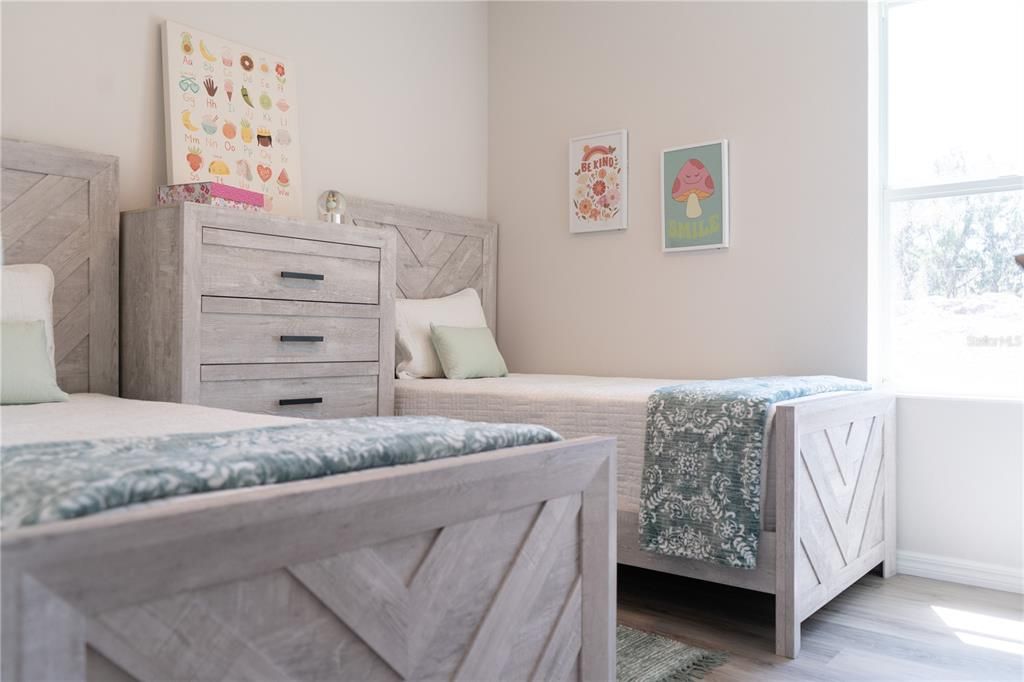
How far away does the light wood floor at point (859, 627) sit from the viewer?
6.87 feet

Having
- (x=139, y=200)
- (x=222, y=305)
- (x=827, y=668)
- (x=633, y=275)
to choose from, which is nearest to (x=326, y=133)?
(x=139, y=200)

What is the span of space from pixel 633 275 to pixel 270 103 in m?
1.63

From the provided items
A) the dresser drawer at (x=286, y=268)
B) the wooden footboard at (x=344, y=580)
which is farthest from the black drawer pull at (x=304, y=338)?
the wooden footboard at (x=344, y=580)

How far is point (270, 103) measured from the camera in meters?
3.17

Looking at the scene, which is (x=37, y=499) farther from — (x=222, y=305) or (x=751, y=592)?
(x=751, y=592)

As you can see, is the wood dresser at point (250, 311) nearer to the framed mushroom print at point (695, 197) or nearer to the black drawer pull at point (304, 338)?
the black drawer pull at point (304, 338)

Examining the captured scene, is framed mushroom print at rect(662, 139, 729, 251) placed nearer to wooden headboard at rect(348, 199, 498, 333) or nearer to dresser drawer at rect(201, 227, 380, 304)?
wooden headboard at rect(348, 199, 498, 333)

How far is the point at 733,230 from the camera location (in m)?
3.38

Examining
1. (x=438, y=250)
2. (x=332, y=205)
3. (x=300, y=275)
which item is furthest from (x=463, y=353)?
(x=300, y=275)

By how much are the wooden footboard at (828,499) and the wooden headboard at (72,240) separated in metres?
2.00

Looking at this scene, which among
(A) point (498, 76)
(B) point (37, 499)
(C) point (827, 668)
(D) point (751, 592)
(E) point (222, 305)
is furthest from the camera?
(A) point (498, 76)

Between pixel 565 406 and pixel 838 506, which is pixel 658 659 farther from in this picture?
pixel 565 406

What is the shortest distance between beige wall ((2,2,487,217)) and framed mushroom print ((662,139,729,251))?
41.3 inches

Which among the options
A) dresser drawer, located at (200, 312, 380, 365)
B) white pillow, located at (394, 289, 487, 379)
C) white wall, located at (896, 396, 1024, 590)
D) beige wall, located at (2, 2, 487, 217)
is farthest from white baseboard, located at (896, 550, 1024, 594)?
beige wall, located at (2, 2, 487, 217)
